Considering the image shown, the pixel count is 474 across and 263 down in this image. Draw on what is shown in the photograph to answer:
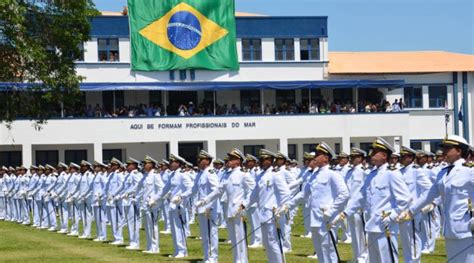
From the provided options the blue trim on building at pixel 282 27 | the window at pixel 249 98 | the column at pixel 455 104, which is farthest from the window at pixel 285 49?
the column at pixel 455 104

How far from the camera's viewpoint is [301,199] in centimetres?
2059

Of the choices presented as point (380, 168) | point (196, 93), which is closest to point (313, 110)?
point (196, 93)

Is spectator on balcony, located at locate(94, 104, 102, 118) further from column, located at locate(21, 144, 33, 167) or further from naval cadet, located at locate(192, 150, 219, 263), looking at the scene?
naval cadet, located at locate(192, 150, 219, 263)

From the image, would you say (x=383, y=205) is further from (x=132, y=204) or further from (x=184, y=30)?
(x=184, y=30)

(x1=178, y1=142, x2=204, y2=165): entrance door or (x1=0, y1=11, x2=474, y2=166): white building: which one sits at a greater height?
(x1=0, y1=11, x2=474, y2=166): white building

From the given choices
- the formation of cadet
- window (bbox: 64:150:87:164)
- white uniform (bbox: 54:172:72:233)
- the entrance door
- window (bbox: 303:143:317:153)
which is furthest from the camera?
window (bbox: 303:143:317:153)

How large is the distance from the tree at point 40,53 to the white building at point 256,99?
109 feet

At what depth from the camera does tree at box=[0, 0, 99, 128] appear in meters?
25.4

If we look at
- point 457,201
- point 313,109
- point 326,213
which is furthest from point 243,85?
point 457,201

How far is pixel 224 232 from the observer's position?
1264 inches

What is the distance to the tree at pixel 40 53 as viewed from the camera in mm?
25375

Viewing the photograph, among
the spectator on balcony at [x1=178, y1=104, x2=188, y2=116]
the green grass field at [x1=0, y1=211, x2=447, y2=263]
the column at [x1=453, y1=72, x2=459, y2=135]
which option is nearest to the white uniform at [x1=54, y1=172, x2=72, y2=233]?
the green grass field at [x1=0, y1=211, x2=447, y2=263]

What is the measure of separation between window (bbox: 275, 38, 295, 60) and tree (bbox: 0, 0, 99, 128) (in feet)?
139

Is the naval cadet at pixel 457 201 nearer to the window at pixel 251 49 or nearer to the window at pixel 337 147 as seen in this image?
the window at pixel 337 147
